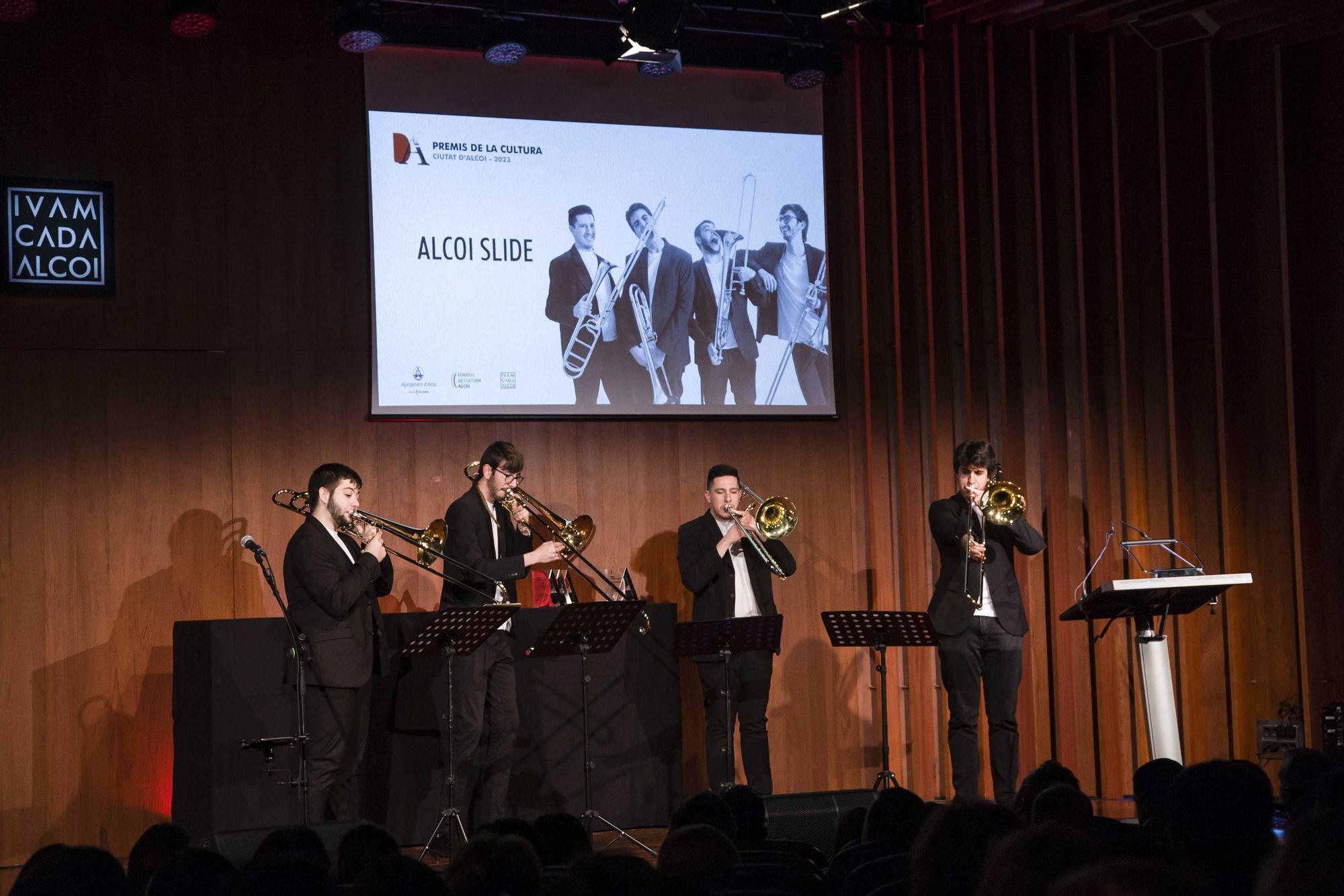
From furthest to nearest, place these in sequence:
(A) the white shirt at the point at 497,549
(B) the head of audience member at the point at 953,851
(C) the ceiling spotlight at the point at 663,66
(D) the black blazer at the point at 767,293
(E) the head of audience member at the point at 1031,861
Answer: (D) the black blazer at the point at 767,293, (C) the ceiling spotlight at the point at 663,66, (A) the white shirt at the point at 497,549, (B) the head of audience member at the point at 953,851, (E) the head of audience member at the point at 1031,861

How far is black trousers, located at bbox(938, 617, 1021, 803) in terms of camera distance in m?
6.52

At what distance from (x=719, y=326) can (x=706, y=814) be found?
4.50 m

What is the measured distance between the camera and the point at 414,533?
6.63 meters

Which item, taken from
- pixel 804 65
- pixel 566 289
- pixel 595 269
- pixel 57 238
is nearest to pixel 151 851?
pixel 57 238

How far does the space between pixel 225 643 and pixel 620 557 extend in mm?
2292

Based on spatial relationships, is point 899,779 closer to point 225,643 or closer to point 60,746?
point 225,643

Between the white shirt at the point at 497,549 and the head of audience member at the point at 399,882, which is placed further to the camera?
the white shirt at the point at 497,549

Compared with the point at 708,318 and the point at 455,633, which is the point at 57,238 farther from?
the point at 708,318

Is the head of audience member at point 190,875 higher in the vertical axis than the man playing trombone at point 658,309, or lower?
lower

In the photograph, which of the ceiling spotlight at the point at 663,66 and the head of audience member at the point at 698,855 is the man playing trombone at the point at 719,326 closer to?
the ceiling spotlight at the point at 663,66

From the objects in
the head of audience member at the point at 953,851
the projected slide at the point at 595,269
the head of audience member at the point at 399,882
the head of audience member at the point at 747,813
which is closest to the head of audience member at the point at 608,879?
the head of audience member at the point at 399,882

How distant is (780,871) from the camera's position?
2.88m

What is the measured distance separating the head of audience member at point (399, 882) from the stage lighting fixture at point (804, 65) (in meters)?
5.88

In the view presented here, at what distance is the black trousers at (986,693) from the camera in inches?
257
